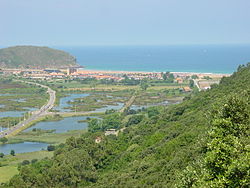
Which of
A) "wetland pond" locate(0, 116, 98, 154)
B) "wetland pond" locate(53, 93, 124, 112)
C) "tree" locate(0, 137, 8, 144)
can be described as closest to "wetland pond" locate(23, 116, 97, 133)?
"wetland pond" locate(0, 116, 98, 154)

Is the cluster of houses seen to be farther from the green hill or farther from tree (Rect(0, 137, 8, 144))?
tree (Rect(0, 137, 8, 144))

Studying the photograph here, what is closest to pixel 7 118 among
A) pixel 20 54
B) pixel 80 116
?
pixel 80 116

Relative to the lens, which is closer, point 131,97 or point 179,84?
point 131,97

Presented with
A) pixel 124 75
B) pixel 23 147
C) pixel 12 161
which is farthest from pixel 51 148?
pixel 124 75

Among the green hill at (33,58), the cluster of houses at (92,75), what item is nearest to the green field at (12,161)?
the cluster of houses at (92,75)

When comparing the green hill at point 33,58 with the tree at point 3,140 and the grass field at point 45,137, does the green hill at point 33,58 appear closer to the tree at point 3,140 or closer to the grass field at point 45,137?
the grass field at point 45,137

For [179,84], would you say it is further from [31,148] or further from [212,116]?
[212,116]

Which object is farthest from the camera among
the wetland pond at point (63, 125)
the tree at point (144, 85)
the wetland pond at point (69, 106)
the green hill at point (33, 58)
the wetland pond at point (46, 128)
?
the green hill at point (33, 58)
